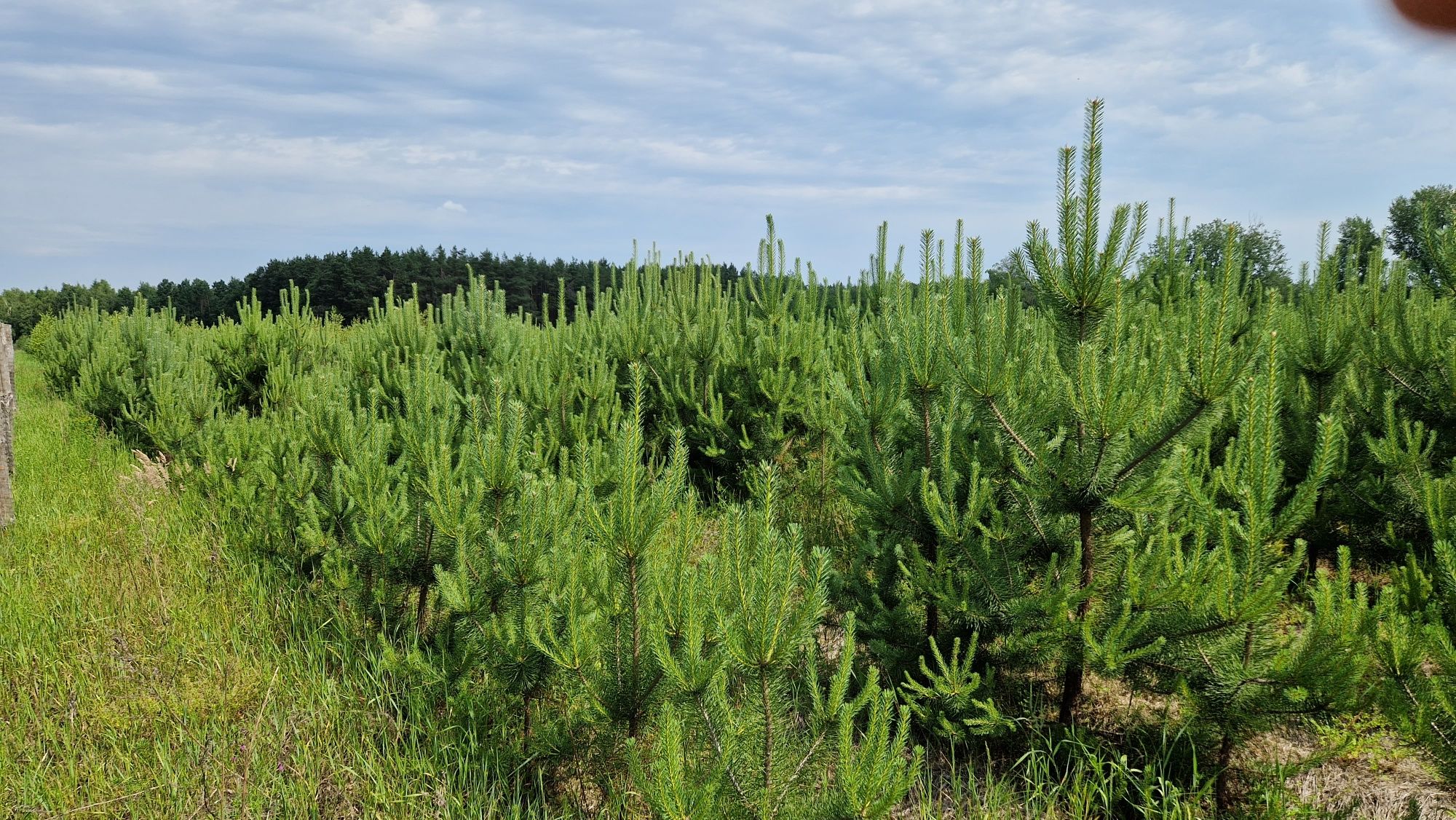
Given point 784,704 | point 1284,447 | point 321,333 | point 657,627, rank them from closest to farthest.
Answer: point 657,627 → point 784,704 → point 1284,447 → point 321,333

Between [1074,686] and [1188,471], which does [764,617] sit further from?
[1074,686]

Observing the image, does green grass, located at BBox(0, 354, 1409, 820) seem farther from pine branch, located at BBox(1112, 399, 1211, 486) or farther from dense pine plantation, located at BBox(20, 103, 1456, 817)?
pine branch, located at BBox(1112, 399, 1211, 486)

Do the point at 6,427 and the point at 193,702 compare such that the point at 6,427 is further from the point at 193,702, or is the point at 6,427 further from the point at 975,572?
the point at 975,572

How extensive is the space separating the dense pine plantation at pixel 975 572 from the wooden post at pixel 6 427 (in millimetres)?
3212

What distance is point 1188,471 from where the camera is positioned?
265cm

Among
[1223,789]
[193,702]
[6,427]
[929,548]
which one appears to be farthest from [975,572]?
[6,427]

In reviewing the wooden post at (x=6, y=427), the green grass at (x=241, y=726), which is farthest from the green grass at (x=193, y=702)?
the wooden post at (x=6, y=427)

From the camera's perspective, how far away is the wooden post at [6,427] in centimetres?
666

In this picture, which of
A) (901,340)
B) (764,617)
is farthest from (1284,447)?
(764,617)

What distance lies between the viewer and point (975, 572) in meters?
3.21

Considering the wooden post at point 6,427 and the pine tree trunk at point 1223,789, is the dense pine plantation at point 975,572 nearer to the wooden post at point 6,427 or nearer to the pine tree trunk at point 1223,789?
the pine tree trunk at point 1223,789

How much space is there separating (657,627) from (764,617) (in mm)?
347

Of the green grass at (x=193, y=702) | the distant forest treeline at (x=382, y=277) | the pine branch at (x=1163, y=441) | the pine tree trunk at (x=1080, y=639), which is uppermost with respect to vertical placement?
the distant forest treeline at (x=382, y=277)

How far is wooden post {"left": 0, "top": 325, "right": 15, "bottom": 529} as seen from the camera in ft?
21.9
